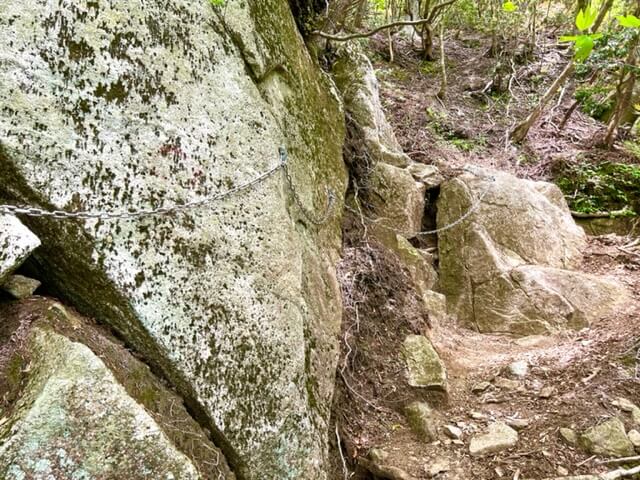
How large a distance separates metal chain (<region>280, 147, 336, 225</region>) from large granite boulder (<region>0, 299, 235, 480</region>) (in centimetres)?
202

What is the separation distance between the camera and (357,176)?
6062 millimetres

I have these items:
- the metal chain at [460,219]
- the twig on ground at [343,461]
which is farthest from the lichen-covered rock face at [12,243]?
the metal chain at [460,219]

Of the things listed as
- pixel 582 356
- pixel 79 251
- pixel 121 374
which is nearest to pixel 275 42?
pixel 79 251

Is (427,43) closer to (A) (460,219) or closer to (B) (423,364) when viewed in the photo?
(A) (460,219)

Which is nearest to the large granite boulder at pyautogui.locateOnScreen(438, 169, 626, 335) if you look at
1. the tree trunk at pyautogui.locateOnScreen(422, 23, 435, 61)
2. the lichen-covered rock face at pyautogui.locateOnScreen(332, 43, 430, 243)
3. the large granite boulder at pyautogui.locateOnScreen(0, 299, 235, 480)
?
the lichen-covered rock face at pyautogui.locateOnScreen(332, 43, 430, 243)

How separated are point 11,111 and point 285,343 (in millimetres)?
2088

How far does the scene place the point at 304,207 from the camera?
4156mm

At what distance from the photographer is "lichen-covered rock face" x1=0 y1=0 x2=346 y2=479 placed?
2.32 metres

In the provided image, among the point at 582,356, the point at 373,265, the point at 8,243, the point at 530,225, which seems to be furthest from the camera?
the point at 530,225

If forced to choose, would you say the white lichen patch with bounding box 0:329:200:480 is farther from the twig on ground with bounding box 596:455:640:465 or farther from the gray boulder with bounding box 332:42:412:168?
the gray boulder with bounding box 332:42:412:168

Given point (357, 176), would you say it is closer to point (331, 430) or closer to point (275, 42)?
point (275, 42)

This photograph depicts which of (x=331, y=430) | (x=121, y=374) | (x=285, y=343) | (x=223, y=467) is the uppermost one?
(x=121, y=374)

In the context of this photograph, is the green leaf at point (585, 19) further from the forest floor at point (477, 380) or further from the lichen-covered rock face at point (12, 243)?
the forest floor at point (477, 380)

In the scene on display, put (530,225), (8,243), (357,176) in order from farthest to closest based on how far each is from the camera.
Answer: (530,225), (357,176), (8,243)
